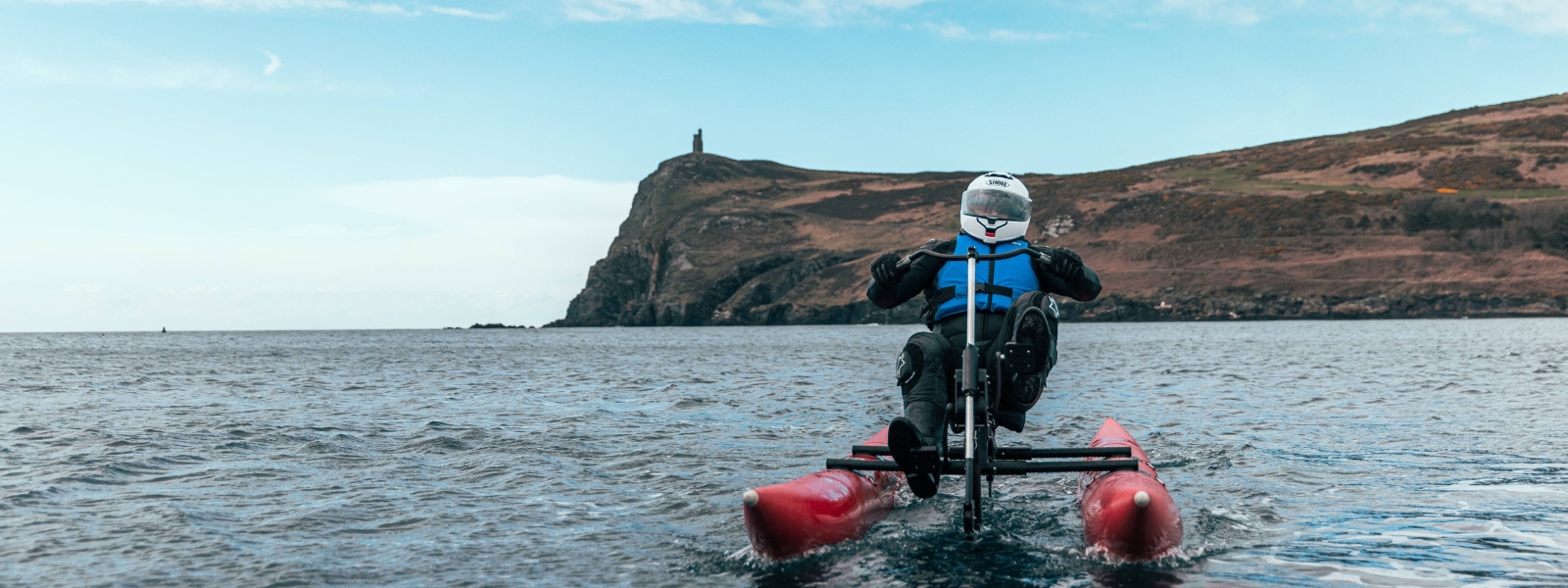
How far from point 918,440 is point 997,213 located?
6.39 feet

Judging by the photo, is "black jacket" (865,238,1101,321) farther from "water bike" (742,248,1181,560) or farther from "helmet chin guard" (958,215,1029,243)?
"helmet chin guard" (958,215,1029,243)

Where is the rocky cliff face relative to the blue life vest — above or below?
above

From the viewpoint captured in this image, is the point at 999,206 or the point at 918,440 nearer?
the point at 918,440

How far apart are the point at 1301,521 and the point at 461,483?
7852 mm

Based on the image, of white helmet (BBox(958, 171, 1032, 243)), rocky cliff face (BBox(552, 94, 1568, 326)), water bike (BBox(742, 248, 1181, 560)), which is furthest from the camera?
rocky cliff face (BBox(552, 94, 1568, 326))

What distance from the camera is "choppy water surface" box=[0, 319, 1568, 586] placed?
706cm

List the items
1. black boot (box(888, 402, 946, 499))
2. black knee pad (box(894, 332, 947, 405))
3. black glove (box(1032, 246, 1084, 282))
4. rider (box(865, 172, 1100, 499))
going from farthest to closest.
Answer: black glove (box(1032, 246, 1084, 282))
black knee pad (box(894, 332, 947, 405))
rider (box(865, 172, 1100, 499))
black boot (box(888, 402, 946, 499))

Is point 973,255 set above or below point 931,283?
above

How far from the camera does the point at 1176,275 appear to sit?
130 meters

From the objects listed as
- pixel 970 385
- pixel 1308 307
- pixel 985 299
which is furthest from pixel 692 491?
pixel 1308 307

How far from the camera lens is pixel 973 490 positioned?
699cm

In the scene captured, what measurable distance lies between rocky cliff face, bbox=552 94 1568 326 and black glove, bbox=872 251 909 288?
119m

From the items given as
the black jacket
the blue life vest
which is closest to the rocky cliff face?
the black jacket

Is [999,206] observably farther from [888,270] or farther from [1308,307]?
[1308,307]
